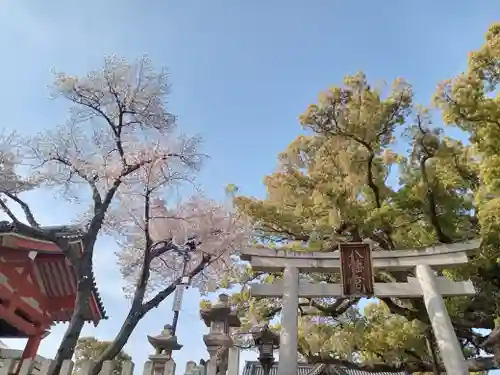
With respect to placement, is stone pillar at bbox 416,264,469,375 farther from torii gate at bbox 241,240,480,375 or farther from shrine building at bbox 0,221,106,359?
shrine building at bbox 0,221,106,359

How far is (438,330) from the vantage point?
26.2 ft

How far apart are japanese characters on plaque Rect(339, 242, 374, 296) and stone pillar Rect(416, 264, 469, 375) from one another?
1074 mm

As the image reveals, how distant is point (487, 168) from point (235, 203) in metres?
6.16

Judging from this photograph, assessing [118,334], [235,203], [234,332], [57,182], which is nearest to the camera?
[118,334]

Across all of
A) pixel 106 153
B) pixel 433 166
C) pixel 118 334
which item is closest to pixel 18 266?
pixel 106 153

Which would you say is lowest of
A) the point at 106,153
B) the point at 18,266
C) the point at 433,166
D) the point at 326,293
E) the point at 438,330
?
the point at 438,330

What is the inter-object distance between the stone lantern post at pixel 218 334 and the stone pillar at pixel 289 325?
46.8 inches

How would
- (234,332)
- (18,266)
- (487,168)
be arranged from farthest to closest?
(234,332)
(18,266)
(487,168)

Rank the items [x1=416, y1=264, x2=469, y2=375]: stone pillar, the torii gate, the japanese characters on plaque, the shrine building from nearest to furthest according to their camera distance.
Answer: [x1=416, y1=264, x2=469, y2=375]: stone pillar, the torii gate, the japanese characters on plaque, the shrine building

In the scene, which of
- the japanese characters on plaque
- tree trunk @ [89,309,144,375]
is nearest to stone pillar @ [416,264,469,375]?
the japanese characters on plaque

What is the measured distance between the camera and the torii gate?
8398 mm

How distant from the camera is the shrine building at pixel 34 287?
32.3ft

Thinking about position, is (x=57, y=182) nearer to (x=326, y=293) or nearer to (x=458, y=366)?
(x=326, y=293)

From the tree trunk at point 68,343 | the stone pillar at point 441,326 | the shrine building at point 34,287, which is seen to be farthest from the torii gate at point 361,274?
the shrine building at point 34,287
